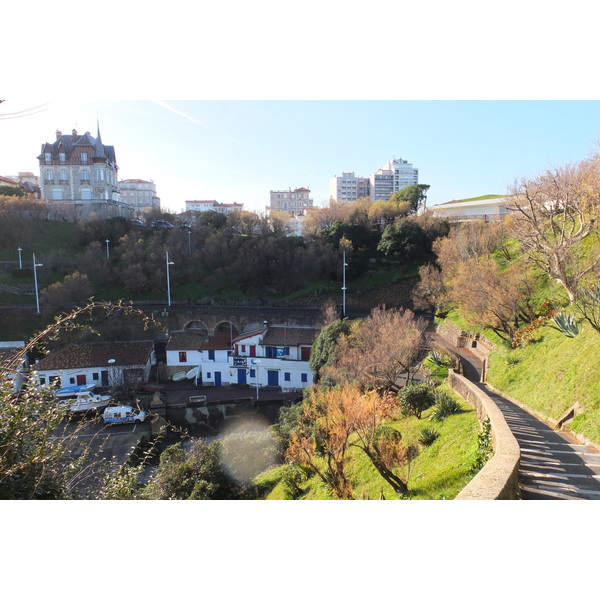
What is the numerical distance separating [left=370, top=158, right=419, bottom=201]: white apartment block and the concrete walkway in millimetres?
45579

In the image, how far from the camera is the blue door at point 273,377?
57.3ft

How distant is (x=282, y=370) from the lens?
1727 centimetres

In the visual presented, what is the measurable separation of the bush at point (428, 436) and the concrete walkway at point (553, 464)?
1.12m

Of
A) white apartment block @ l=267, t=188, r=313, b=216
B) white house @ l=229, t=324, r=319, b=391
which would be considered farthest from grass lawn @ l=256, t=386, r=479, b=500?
white apartment block @ l=267, t=188, r=313, b=216

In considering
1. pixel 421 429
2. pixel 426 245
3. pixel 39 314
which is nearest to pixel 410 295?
pixel 426 245

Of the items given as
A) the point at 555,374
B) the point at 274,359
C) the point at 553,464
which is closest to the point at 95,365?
the point at 274,359

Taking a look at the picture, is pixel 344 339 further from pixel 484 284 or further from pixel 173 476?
pixel 173 476

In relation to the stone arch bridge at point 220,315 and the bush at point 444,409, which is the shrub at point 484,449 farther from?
the stone arch bridge at point 220,315

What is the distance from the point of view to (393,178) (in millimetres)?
48156

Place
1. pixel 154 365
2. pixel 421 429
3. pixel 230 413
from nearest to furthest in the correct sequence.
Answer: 1. pixel 421 429
2. pixel 230 413
3. pixel 154 365

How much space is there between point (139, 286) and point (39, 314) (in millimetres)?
5421

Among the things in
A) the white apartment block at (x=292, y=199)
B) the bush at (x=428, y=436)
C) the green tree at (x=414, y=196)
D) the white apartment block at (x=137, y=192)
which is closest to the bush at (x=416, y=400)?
the bush at (x=428, y=436)

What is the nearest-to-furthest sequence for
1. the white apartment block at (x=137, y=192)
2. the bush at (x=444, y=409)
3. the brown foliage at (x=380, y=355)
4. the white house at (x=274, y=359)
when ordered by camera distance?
the bush at (x=444, y=409)
the brown foliage at (x=380, y=355)
the white house at (x=274, y=359)
the white apartment block at (x=137, y=192)

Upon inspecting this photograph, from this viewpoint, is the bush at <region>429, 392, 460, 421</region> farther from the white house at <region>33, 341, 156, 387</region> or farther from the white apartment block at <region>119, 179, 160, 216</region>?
the white apartment block at <region>119, 179, 160, 216</region>
